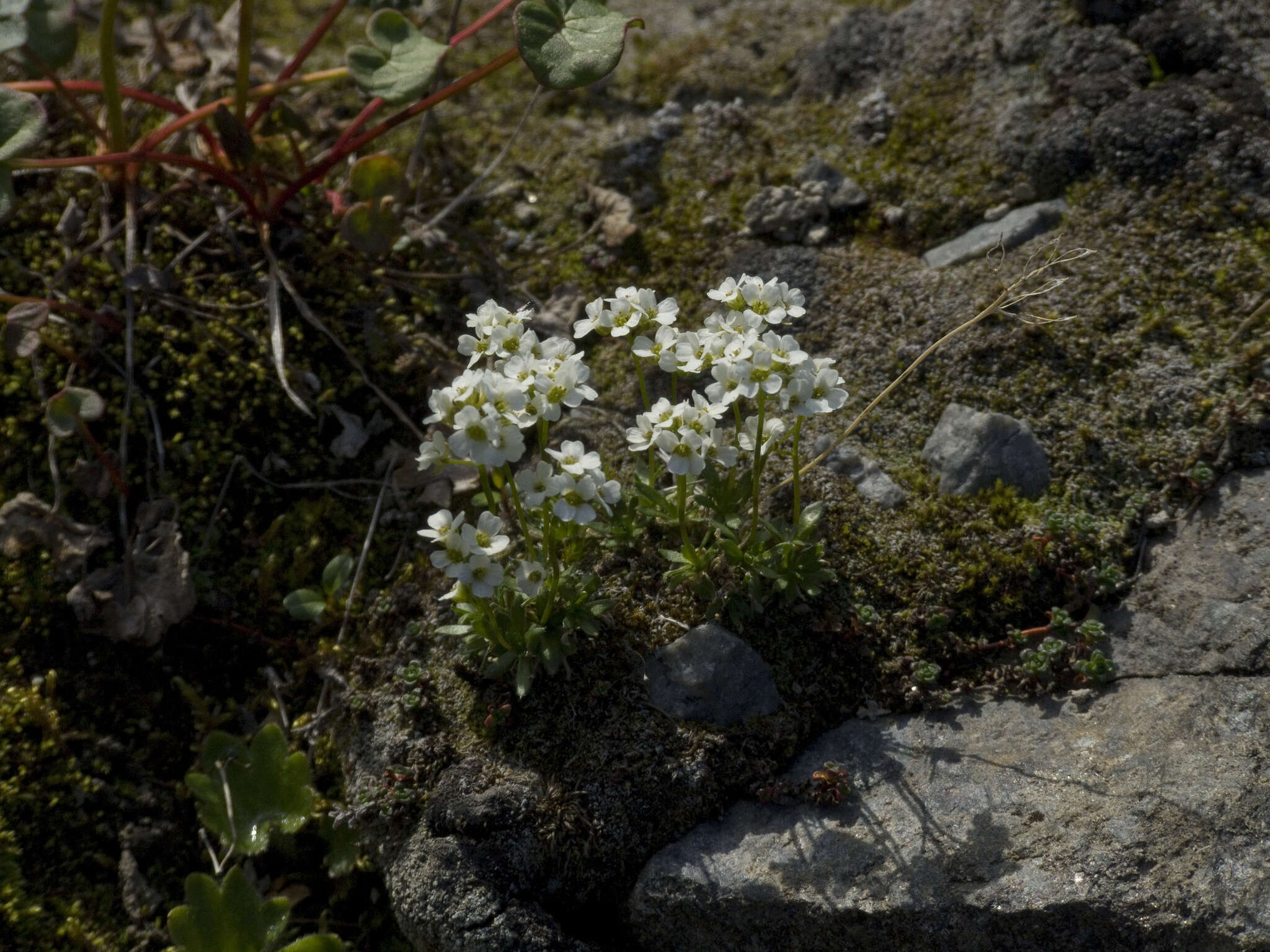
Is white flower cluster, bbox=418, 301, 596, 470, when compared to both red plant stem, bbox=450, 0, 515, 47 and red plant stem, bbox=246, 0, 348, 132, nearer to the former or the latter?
red plant stem, bbox=450, 0, 515, 47

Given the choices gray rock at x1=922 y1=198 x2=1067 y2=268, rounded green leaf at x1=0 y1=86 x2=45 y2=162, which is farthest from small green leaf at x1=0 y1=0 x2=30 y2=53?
gray rock at x1=922 y1=198 x2=1067 y2=268

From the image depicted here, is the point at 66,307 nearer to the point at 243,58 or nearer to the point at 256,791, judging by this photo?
the point at 243,58

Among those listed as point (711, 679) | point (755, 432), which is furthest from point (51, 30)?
point (711, 679)

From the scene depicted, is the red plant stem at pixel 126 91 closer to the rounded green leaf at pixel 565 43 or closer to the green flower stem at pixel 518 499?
the rounded green leaf at pixel 565 43

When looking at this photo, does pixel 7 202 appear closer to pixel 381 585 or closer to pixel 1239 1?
pixel 381 585

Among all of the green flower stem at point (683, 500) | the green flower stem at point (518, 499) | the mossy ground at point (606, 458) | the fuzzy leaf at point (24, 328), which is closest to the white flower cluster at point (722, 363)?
the green flower stem at point (683, 500)

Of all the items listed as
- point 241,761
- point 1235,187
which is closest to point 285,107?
point 241,761
